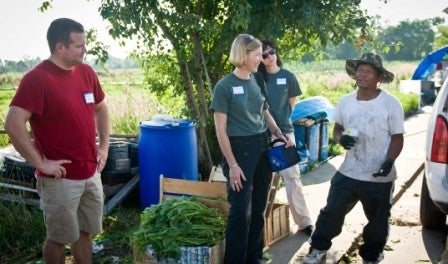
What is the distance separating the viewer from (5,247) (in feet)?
15.6

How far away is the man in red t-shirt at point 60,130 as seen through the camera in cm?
318

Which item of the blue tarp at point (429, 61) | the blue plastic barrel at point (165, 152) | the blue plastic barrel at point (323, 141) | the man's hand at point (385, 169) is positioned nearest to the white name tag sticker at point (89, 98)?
the blue plastic barrel at point (165, 152)

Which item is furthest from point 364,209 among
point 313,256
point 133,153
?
point 133,153

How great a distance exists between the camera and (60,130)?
3346mm

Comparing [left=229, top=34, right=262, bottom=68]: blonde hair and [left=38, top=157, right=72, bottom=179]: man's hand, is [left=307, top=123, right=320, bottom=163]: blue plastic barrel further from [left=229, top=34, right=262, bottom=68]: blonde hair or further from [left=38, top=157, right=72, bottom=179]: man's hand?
[left=38, top=157, right=72, bottom=179]: man's hand

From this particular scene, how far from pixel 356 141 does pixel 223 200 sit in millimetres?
1362

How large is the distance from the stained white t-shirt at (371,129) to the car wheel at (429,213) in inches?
50.1

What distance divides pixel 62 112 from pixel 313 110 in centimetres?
539

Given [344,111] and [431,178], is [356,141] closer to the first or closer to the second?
[344,111]

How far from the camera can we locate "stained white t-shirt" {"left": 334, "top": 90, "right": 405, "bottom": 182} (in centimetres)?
373

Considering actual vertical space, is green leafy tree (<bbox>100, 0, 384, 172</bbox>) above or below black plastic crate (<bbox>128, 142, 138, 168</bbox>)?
above

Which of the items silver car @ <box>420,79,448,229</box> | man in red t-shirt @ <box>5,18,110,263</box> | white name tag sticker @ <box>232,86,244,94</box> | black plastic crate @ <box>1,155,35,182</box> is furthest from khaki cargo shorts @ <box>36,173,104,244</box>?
silver car @ <box>420,79,448,229</box>

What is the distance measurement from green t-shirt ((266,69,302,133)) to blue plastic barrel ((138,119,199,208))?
1205mm

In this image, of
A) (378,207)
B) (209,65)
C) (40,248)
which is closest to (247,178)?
(378,207)
